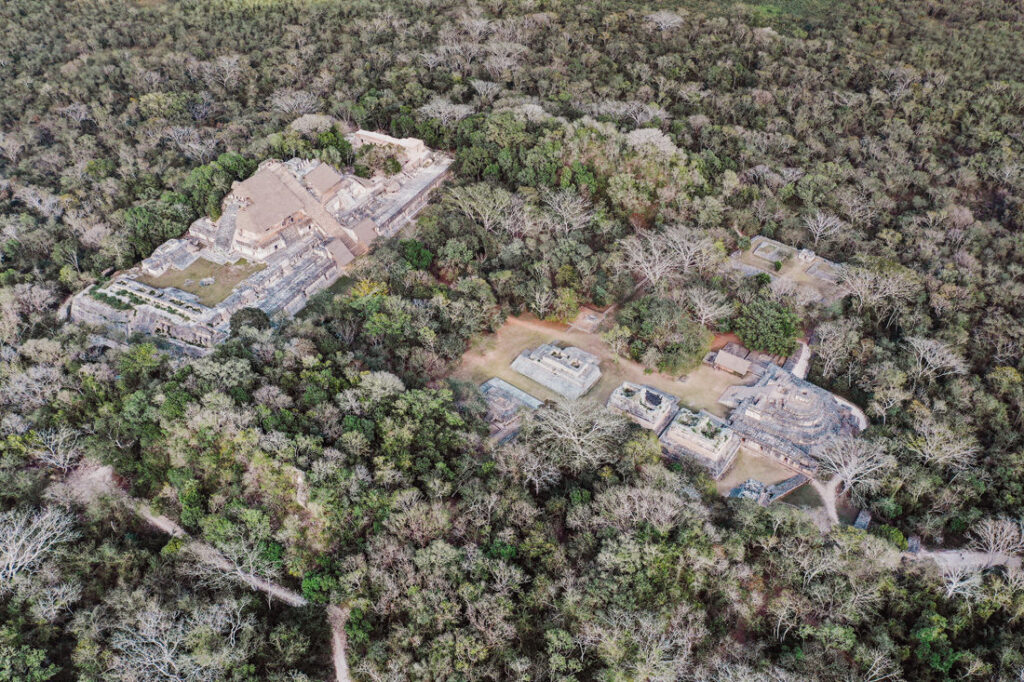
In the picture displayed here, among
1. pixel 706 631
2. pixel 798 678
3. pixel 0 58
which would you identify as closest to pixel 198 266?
pixel 706 631

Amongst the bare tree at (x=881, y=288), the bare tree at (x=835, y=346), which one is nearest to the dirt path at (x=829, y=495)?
the bare tree at (x=835, y=346)

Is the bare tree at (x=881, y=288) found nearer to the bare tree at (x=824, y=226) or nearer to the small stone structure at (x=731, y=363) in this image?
the bare tree at (x=824, y=226)

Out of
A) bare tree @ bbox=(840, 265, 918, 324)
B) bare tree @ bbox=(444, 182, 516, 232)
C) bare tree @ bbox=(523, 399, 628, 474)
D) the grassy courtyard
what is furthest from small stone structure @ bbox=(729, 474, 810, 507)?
the grassy courtyard

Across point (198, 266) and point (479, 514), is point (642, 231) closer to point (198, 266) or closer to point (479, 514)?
point (479, 514)

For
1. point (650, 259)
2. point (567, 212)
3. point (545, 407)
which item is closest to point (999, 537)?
point (545, 407)

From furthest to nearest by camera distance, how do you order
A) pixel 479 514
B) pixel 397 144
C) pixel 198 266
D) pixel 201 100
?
pixel 201 100
pixel 397 144
pixel 198 266
pixel 479 514

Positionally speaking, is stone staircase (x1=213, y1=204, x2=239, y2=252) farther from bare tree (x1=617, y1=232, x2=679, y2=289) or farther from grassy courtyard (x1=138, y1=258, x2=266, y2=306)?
bare tree (x1=617, y1=232, x2=679, y2=289)
